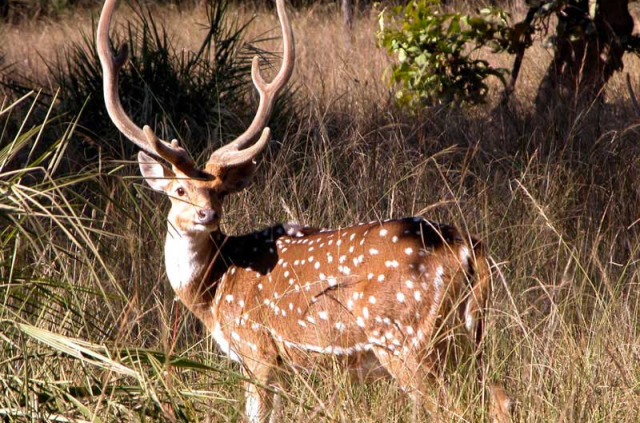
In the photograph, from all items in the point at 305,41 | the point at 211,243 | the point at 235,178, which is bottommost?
the point at 305,41

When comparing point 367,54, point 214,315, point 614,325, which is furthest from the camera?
point 367,54

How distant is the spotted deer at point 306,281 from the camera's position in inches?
144

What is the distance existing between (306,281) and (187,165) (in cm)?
79

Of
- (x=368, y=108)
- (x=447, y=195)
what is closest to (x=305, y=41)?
(x=368, y=108)

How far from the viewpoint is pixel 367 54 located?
1070cm

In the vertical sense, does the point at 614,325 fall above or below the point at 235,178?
below

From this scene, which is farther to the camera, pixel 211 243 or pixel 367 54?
pixel 367 54

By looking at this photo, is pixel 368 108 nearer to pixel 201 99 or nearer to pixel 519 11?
pixel 201 99

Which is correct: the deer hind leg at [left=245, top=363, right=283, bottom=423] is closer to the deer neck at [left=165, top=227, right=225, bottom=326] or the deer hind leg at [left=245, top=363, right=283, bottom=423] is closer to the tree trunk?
the deer neck at [left=165, top=227, right=225, bottom=326]

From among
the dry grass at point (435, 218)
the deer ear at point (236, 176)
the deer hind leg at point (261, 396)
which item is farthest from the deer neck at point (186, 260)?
the deer hind leg at point (261, 396)

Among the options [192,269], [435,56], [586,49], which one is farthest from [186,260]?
[586,49]

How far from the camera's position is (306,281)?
3.97 m

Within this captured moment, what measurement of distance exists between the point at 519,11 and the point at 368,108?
13.5 feet

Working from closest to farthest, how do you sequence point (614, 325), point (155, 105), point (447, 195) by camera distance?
point (614, 325) < point (447, 195) < point (155, 105)
